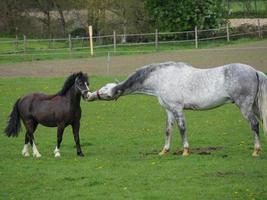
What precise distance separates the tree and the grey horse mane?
34066mm

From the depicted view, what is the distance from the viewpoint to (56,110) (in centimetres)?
1581

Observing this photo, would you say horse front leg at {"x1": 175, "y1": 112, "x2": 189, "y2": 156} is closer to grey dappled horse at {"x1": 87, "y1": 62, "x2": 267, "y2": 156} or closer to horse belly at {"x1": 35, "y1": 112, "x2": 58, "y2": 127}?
grey dappled horse at {"x1": 87, "y1": 62, "x2": 267, "y2": 156}

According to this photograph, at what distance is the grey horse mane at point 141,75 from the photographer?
16219 mm

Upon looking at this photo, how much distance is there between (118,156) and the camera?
1594cm

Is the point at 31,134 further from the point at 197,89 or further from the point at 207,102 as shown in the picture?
the point at 207,102

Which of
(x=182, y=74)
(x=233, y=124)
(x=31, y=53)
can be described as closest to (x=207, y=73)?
(x=182, y=74)

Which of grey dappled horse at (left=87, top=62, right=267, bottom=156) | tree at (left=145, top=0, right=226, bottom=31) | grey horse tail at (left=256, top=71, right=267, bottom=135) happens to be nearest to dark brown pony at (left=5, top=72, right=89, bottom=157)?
grey dappled horse at (left=87, top=62, right=267, bottom=156)

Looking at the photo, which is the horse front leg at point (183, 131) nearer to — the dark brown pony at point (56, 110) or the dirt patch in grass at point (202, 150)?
the dirt patch in grass at point (202, 150)

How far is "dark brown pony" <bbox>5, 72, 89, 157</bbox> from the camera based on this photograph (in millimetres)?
15766

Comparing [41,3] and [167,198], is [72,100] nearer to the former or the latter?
[167,198]

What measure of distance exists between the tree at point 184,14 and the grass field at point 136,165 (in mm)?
27876

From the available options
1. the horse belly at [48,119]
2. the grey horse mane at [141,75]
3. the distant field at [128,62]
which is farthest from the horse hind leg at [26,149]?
the distant field at [128,62]

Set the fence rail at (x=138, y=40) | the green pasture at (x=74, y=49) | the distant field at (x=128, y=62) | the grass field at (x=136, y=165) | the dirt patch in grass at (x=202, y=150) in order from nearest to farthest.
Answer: the grass field at (x=136, y=165) → the dirt patch in grass at (x=202, y=150) → the distant field at (x=128, y=62) → the green pasture at (x=74, y=49) → the fence rail at (x=138, y=40)

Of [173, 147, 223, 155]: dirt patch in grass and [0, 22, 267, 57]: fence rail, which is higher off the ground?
[0, 22, 267, 57]: fence rail
